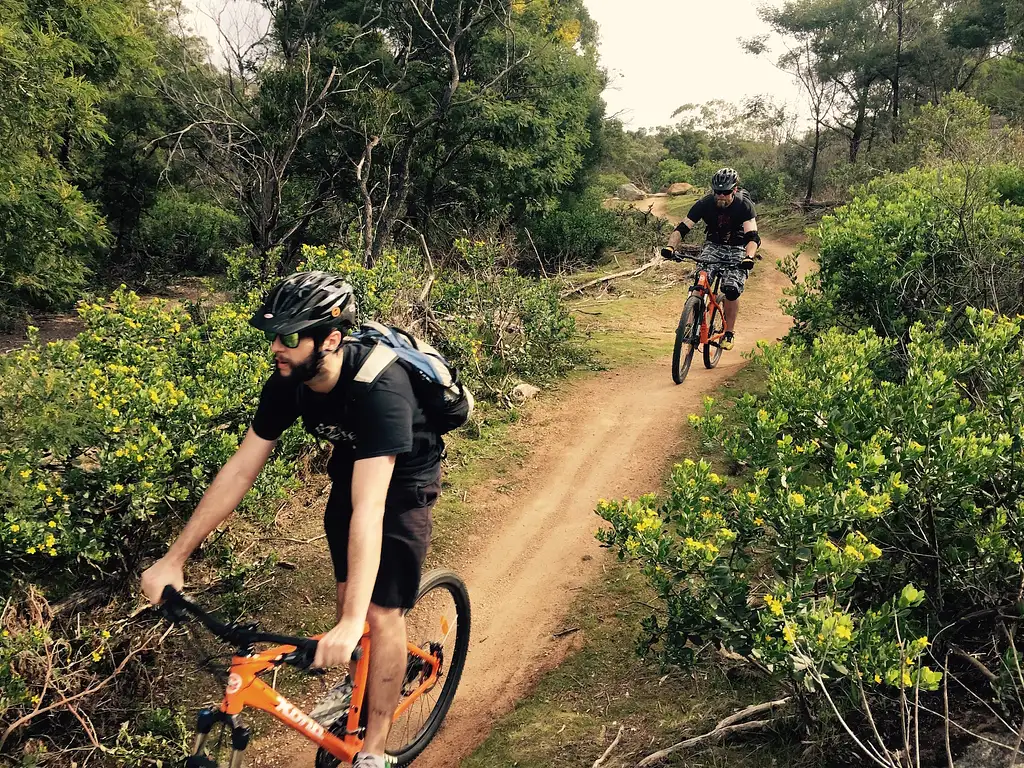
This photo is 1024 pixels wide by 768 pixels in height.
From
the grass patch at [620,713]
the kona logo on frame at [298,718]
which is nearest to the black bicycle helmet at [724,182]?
the grass patch at [620,713]

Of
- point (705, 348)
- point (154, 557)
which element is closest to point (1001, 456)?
point (154, 557)

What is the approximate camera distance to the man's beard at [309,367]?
2.57 metres

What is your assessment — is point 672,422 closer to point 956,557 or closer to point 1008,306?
point 1008,306

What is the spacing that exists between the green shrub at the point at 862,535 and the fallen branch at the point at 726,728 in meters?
0.38

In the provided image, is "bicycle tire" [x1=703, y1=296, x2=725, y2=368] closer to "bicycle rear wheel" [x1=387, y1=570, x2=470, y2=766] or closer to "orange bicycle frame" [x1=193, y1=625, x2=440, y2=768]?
"bicycle rear wheel" [x1=387, y1=570, x2=470, y2=766]

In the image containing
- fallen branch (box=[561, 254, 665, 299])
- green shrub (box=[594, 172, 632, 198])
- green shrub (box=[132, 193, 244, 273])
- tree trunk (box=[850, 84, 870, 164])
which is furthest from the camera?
green shrub (box=[594, 172, 632, 198])

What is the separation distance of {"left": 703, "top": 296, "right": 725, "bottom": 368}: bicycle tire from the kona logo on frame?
685 cm

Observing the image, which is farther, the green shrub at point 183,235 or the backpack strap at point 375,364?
the green shrub at point 183,235

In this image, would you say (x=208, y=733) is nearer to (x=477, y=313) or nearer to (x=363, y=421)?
(x=363, y=421)

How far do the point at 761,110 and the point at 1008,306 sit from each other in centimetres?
3514

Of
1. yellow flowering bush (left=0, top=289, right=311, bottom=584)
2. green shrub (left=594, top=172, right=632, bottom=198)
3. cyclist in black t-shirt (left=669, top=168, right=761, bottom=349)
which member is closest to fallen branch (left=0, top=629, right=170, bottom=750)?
yellow flowering bush (left=0, top=289, right=311, bottom=584)

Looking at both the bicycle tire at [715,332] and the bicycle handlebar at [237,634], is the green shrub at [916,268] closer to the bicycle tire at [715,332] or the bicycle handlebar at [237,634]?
the bicycle tire at [715,332]

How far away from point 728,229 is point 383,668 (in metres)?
6.72

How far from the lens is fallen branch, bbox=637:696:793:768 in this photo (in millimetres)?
3150
